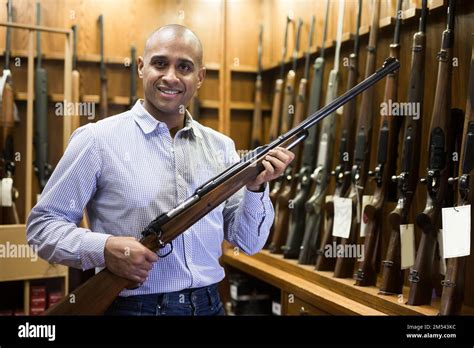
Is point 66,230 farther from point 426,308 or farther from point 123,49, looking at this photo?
point 426,308

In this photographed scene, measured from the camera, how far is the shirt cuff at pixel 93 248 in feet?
3.55

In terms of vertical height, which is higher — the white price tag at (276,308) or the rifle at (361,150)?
the rifle at (361,150)

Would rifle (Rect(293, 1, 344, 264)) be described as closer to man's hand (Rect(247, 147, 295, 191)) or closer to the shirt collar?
man's hand (Rect(247, 147, 295, 191))

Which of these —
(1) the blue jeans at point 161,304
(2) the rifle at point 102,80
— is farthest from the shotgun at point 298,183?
(1) the blue jeans at point 161,304

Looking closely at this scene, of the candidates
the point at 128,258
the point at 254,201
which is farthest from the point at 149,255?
the point at 254,201

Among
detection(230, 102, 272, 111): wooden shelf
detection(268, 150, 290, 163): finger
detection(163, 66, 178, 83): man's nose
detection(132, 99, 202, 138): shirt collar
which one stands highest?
detection(230, 102, 272, 111): wooden shelf

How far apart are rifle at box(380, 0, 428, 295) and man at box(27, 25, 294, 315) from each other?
0.50 m

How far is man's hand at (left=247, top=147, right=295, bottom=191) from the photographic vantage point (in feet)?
3.83

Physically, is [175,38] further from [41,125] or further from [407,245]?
[407,245]

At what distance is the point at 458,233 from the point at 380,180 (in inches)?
15.7

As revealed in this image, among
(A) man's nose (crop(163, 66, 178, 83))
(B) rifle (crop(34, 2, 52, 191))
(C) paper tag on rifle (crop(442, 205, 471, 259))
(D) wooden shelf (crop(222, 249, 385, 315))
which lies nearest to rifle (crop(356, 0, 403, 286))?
(D) wooden shelf (crop(222, 249, 385, 315))

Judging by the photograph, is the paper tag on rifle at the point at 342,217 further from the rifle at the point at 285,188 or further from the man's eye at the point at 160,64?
the man's eye at the point at 160,64

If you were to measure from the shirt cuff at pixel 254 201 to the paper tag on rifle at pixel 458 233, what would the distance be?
0.46 m

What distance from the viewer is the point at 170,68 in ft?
3.80
